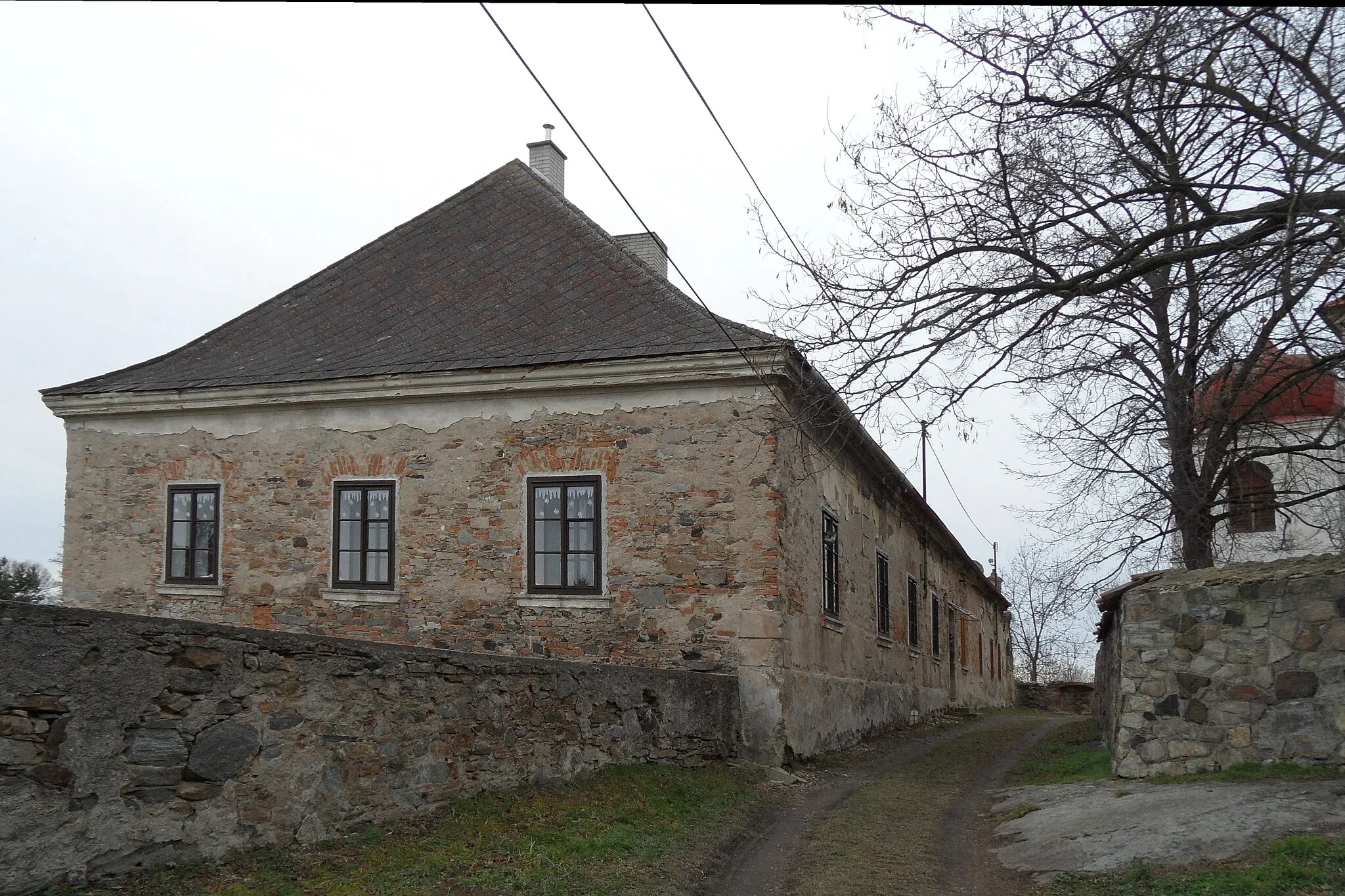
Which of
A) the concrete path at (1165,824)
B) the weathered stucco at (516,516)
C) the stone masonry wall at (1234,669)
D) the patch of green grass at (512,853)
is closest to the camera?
the patch of green grass at (512,853)

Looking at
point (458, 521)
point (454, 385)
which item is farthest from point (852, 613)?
point (454, 385)

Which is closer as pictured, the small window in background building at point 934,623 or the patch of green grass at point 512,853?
the patch of green grass at point 512,853

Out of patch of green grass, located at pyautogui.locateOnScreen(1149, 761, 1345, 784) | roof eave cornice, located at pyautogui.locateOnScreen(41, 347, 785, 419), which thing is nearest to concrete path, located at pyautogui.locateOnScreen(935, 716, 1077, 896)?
patch of green grass, located at pyautogui.locateOnScreen(1149, 761, 1345, 784)

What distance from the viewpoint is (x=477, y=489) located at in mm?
12922

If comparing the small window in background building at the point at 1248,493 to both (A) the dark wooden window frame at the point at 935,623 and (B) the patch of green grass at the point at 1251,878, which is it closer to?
(B) the patch of green grass at the point at 1251,878

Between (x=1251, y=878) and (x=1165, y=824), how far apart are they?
1431 millimetres

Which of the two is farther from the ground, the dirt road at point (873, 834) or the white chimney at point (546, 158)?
the white chimney at point (546, 158)

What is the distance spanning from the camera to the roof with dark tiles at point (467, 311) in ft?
42.4

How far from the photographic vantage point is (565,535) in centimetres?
1258

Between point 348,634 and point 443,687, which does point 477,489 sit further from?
point 443,687

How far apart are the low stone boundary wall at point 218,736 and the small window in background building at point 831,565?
247 inches

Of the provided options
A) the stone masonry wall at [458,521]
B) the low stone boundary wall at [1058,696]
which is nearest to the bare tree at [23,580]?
the stone masonry wall at [458,521]

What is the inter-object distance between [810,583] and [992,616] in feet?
81.4

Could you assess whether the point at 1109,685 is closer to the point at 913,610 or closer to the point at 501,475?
the point at 913,610
